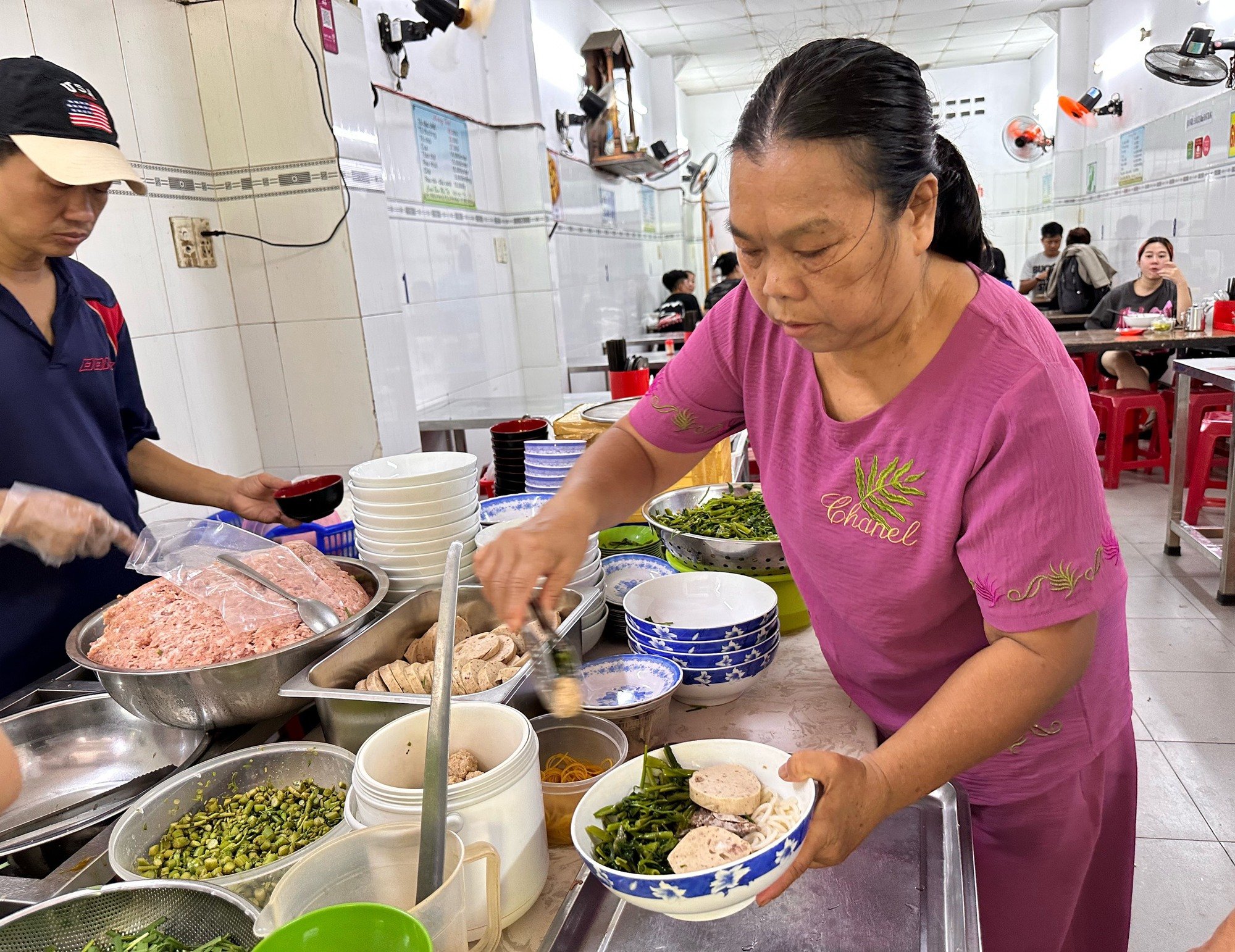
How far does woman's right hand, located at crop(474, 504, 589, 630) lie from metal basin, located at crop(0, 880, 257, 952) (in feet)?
1.44

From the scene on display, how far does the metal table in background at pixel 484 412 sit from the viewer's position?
4078 mm

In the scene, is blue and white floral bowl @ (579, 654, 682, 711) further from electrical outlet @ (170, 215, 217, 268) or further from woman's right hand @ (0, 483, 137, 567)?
electrical outlet @ (170, 215, 217, 268)

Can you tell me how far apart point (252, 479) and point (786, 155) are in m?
1.51

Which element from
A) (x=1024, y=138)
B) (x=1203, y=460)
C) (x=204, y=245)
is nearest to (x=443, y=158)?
(x=204, y=245)

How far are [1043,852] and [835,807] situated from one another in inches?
23.1

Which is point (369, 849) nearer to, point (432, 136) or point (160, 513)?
point (160, 513)

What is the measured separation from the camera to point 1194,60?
5.46 m

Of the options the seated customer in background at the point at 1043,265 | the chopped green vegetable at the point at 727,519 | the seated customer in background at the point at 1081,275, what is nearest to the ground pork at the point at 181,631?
the chopped green vegetable at the point at 727,519

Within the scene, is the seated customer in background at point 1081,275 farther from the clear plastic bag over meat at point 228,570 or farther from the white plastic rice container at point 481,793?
the white plastic rice container at point 481,793

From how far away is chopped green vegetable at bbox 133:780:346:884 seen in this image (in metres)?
1.02

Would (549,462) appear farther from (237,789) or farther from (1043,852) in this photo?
(1043,852)

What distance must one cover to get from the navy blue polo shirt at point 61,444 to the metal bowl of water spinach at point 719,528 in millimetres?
1234

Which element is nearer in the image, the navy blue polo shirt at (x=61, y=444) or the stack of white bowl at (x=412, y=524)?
the stack of white bowl at (x=412, y=524)

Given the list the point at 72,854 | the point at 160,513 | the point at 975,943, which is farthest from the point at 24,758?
the point at 160,513
